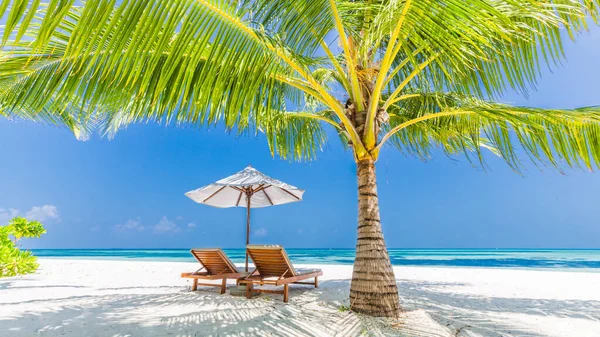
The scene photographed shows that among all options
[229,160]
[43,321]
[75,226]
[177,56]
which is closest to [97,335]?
[43,321]

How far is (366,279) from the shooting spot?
156 inches

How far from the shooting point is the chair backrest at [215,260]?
5.45 meters

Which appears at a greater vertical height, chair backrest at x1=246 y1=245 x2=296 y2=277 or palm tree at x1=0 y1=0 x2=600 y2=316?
palm tree at x1=0 y1=0 x2=600 y2=316

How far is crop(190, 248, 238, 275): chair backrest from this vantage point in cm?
545

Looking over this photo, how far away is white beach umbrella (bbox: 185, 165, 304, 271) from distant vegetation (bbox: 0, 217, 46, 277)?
4.06 metres

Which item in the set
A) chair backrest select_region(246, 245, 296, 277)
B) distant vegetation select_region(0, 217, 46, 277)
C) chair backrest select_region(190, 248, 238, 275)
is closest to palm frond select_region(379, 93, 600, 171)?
chair backrest select_region(246, 245, 296, 277)

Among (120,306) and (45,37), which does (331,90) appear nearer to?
(45,37)

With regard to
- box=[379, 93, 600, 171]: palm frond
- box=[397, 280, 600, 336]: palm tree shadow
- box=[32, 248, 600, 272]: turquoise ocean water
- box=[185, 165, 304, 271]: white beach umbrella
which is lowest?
box=[32, 248, 600, 272]: turquoise ocean water

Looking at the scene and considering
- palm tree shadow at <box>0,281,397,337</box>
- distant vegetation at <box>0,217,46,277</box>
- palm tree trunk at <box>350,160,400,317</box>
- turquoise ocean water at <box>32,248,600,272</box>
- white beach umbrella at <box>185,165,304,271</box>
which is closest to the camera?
palm tree shadow at <box>0,281,397,337</box>

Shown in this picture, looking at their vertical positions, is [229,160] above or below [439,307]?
above

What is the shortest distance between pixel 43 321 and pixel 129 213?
2503 inches

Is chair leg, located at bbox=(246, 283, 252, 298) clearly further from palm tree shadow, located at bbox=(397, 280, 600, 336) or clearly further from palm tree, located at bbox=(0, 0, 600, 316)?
palm tree shadow, located at bbox=(397, 280, 600, 336)

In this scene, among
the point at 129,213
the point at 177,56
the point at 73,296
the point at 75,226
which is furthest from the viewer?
the point at 129,213

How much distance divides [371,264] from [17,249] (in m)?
8.27
